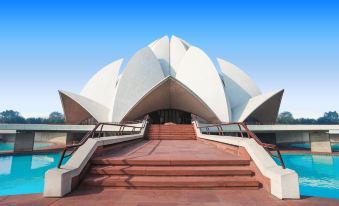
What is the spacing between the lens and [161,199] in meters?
3.15

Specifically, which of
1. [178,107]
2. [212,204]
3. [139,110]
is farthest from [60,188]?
[178,107]

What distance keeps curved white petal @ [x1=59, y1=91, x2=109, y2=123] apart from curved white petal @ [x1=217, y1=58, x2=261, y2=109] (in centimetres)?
1793

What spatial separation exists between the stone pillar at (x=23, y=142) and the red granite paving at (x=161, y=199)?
21.7m

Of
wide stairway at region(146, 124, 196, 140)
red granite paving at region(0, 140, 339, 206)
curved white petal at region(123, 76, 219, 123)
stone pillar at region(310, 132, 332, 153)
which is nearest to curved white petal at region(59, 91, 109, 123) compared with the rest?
curved white petal at region(123, 76, 219, 123)

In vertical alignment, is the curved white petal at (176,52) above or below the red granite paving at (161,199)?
above

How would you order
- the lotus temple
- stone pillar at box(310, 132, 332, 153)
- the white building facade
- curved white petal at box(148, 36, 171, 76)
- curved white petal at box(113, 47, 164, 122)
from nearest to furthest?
the lotus temple, stone pillar at box(310, 132, 332, 153), the white building facade, curved white petal at box(113, 47, 164, 122), curved white petal at box(148, 36, 171, 76)

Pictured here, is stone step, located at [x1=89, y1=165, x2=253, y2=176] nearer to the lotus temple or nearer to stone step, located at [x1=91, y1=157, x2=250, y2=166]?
the lotus temple

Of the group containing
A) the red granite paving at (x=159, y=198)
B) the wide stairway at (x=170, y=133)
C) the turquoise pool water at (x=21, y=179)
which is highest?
the wide stairway at (x=170, y=133)

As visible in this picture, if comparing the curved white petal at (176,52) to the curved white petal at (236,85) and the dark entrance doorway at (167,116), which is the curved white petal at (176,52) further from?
the curved white petal at (236,85)

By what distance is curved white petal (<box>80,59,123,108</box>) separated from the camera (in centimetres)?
2873

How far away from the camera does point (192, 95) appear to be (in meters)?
24.4

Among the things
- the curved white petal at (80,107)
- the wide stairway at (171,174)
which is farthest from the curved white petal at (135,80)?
the wide stairway at (171,174)

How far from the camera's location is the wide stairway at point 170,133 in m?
14.9

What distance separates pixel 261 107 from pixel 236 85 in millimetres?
4964
